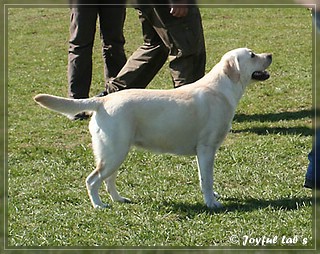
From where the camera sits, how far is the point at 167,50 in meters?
6.84

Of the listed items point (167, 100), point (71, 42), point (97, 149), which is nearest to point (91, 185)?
point (97, 149)

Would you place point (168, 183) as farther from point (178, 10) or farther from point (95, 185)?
point (178, 10)

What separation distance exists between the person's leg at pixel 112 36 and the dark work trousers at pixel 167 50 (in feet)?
1.52

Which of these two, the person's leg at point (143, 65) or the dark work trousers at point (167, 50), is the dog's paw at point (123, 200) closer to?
the dark work trousers at point (167, 50)

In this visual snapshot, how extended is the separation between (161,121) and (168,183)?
0.67 m

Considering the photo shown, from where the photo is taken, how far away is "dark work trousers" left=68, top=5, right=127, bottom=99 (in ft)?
23.4

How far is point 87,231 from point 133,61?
9.72ft

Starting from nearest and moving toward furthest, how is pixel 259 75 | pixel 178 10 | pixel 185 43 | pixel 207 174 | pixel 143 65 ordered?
pixel 207 174, pixel 259 75, pixel 178 10, pixel 185 43, pixel 143 65

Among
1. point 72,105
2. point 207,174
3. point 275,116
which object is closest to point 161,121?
point 207,174

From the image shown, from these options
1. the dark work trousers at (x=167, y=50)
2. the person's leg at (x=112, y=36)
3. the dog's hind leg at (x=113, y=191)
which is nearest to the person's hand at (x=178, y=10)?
the dark work trousers at (x=167, y=50)

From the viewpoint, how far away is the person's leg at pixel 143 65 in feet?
22.5

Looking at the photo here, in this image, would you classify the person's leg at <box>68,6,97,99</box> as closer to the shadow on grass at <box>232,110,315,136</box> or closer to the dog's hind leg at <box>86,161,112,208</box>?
the shadow on grass at <box>232,110,315,136</box>

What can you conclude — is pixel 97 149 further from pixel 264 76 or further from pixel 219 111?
pixel 264 76

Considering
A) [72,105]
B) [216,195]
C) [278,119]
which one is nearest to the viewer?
[72,105]
